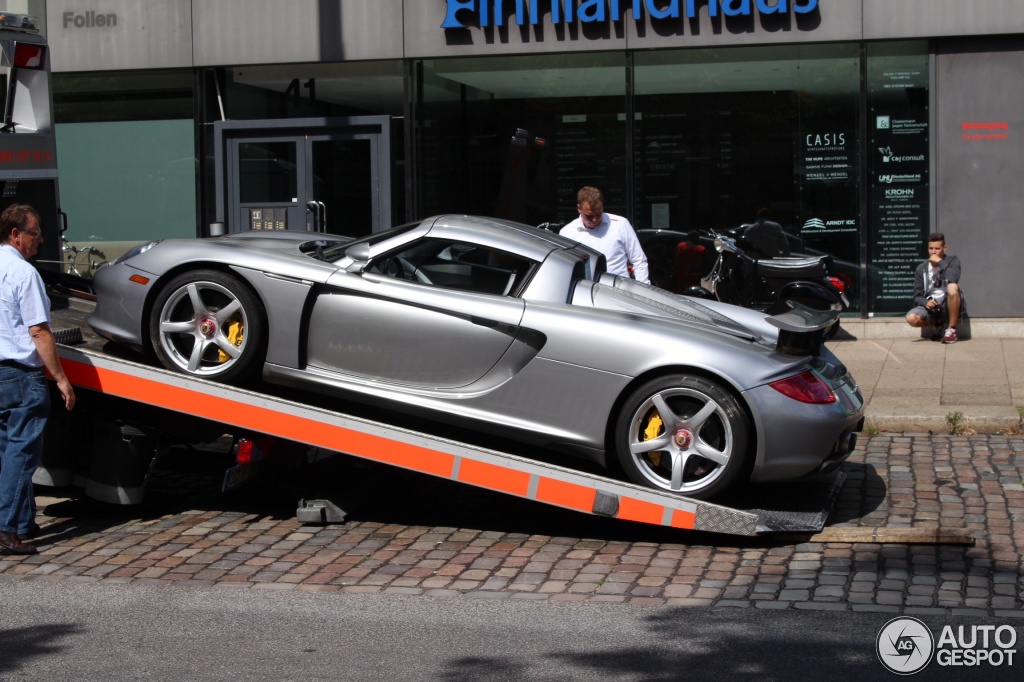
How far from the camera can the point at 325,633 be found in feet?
16.5

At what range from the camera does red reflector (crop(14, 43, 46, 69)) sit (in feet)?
32.2

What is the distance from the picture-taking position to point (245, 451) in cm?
672

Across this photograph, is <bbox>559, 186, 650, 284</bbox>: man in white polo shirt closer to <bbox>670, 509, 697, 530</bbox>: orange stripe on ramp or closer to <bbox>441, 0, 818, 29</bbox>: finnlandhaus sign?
<bbox>670, 509, 697, 530</bbox>: orange stripe on ramp

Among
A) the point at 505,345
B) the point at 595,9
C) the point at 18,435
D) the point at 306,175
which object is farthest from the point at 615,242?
the point at 306,175

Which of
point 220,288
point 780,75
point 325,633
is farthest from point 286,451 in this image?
point 780,75

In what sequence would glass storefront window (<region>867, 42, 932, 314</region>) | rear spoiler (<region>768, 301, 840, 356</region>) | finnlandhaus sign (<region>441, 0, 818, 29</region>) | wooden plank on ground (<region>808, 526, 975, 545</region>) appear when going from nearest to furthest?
wooden plank on ground (<region>808, 526, 975, 545</region>)
rear spoiler (<region>768, 301, 840, 356</region>)
finnlandhaus sign (<region>441, 0, 818, 29</region>)
glass storefront window (<region>867, 42, 932, 314</region>)

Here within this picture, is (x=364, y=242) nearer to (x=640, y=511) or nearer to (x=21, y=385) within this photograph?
(x=21, y=385)

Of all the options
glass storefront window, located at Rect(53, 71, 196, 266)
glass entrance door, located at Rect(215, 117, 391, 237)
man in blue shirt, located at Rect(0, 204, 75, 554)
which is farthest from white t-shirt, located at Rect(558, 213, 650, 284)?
glass storefront window, located at Rect(53, 71, 196, 266)

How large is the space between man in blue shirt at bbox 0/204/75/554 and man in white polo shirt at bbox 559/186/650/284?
14.7 ft

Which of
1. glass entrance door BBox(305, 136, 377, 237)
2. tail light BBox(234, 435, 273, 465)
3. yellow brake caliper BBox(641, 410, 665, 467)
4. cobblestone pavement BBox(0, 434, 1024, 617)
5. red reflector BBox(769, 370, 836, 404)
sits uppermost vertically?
glass entrance door BBox(305, 136, 377, 237)

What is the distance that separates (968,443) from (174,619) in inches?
232

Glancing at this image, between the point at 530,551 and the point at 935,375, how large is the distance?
6.20m

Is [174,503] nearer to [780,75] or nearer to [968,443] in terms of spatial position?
[968,443]

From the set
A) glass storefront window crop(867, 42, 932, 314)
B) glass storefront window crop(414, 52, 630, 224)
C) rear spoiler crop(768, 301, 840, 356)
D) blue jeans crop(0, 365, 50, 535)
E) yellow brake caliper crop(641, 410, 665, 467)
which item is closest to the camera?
blue jeans crop(0, 365, 50, 535)
